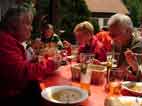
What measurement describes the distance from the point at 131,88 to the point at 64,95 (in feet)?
1.22

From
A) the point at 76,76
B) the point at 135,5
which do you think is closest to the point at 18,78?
the point at 76,76

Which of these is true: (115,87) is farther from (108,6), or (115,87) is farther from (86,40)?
(108,6)

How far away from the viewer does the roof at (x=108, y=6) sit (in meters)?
13.1

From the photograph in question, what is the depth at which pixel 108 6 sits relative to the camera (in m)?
13.7

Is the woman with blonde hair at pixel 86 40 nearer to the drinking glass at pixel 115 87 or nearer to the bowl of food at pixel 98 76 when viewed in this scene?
the bowl of food at pixel 98 76

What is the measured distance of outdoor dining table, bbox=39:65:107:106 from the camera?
4.94 ft

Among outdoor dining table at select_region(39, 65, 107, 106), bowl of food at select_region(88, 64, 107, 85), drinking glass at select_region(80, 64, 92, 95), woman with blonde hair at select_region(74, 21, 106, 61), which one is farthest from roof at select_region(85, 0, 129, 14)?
drinking glass at select_region(80, 64, 92, 95)

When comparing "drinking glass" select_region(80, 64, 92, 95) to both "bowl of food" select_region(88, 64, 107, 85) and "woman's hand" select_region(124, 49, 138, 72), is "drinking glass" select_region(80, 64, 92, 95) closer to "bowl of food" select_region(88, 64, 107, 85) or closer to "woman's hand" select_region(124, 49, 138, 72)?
"bowl of food" select_region(88, 64, 107, 85)

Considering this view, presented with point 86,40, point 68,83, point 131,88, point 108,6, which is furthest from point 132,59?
point 108,6

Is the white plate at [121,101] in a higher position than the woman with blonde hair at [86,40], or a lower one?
lower

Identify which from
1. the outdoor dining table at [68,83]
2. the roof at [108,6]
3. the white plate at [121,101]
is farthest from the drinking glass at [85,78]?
the roof at [108,6]

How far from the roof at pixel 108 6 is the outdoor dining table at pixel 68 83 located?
10933 mm

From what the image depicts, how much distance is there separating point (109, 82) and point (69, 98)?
0.26 metres

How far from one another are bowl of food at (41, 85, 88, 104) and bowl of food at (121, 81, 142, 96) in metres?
0.22
